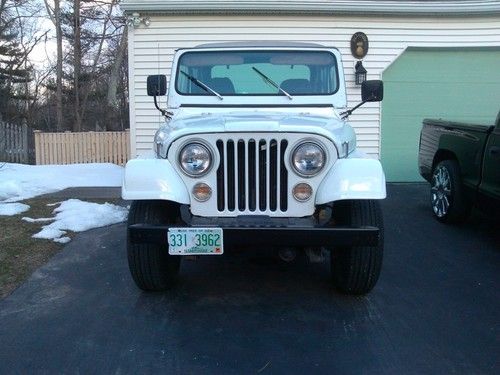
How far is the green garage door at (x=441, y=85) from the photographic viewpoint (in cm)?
1080

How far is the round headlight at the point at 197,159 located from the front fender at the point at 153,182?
4.6 inches

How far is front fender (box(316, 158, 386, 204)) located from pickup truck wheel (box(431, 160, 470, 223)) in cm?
333

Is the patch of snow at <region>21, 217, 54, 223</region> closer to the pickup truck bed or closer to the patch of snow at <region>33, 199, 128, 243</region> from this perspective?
the patch of snow at <region>33, 199, 128, 243</region>

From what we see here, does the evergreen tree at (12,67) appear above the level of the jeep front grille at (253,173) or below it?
above

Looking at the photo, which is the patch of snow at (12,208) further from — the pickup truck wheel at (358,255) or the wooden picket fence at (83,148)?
the wooden picket fence at (83,148)

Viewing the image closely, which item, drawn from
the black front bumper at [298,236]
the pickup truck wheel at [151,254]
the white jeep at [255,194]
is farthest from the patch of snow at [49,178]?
the black front bumper at [298,236]

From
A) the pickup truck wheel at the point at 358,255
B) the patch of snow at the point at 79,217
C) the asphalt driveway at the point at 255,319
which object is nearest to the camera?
the asphalt driveway at the point at 255,319

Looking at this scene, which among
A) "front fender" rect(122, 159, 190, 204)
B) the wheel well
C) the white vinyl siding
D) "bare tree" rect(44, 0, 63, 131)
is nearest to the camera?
"front fender" rect(122, 159, 190, 204)

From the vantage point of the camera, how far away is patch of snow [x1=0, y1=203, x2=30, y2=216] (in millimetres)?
7783

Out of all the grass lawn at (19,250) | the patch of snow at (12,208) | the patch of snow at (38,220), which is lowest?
the grass lawn at (19,250)

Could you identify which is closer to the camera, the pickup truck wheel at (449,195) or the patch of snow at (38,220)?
the pickup truck wheel at (449,195)

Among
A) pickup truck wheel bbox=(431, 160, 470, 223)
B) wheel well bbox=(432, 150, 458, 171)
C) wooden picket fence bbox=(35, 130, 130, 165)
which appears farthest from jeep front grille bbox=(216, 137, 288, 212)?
wooden picket fence bbox=(35, 130, 130, 165)

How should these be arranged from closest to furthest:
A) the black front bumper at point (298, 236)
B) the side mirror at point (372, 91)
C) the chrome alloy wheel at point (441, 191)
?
the black front bumper at point (298, 236) < the side mirror at point (372, 91) < the chrome alloy wheel at point (441, 191)

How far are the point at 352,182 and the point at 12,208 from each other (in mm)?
5896
